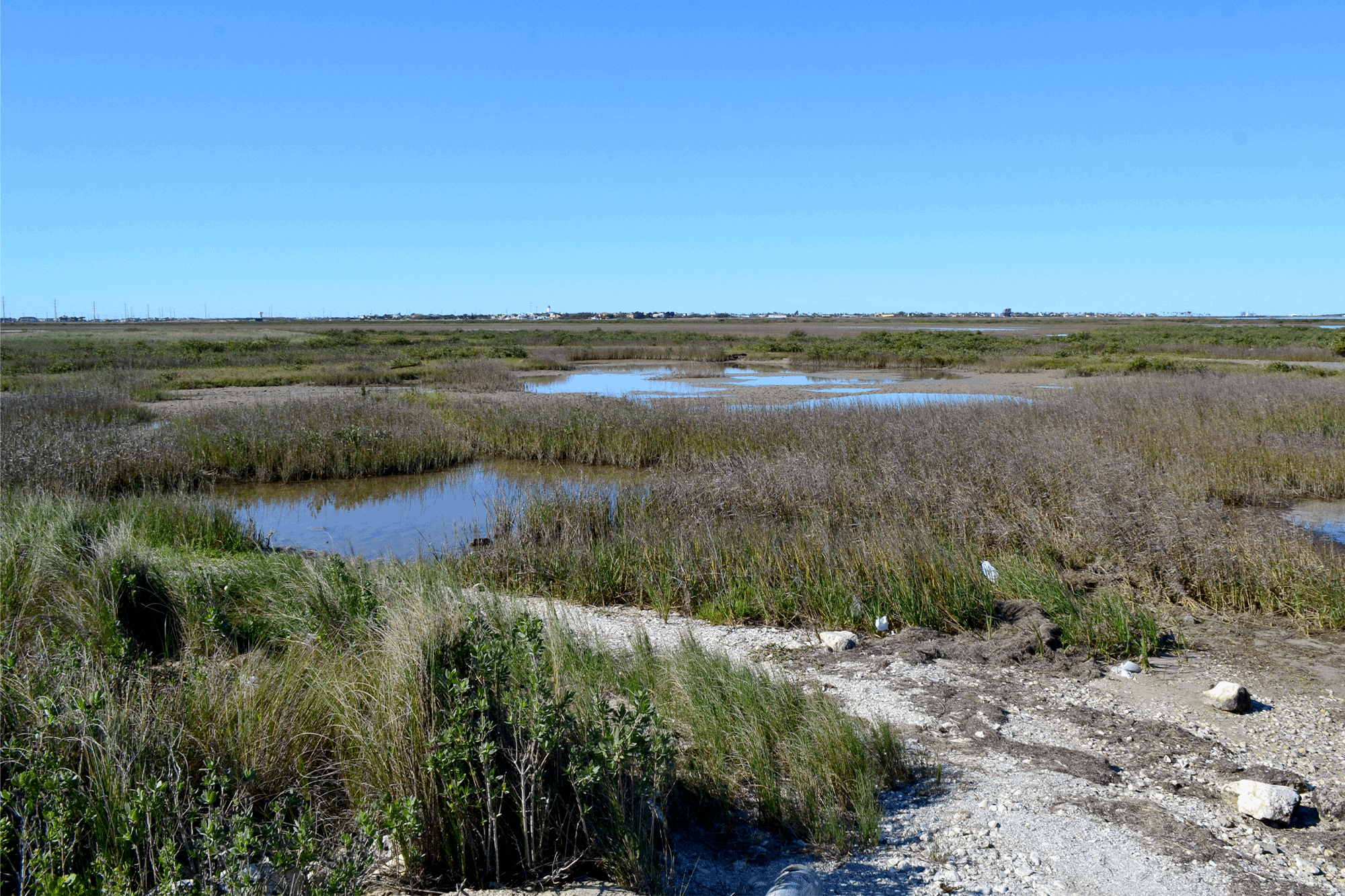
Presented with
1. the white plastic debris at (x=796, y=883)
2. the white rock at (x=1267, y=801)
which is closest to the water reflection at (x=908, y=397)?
the white rock at (x=1267, y=801)

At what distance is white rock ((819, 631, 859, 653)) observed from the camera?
21.9 feet

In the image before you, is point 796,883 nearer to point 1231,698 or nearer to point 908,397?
point 1231,698

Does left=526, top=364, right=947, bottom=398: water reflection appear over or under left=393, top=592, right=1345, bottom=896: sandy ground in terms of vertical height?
over

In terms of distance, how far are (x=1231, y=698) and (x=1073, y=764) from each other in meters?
1.50

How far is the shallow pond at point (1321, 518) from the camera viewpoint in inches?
412

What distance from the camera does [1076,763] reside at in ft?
15.1

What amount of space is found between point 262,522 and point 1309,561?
13.0m

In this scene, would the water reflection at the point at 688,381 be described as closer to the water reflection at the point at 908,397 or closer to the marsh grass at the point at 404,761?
the water reflection at the point at 908,397

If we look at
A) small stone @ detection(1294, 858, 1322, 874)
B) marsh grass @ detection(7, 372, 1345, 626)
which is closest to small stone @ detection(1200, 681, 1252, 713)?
small stone @ detection(1294, 858, 1322, 874)

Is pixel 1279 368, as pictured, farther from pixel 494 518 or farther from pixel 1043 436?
pixel 494 518

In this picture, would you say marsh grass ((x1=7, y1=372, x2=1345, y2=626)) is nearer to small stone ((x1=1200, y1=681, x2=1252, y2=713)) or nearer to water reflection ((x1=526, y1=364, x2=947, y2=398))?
small stone ((x1=1200, y1=681, x2=1252, y2=713))

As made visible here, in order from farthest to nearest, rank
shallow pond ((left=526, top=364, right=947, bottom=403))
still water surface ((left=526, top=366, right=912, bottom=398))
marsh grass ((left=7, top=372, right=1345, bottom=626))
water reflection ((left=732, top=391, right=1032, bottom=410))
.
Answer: still water surface ((left=526, top=366, right=912, bottom=398)) < shallow pond ((left=526, top=364, right=947, bottom=403)) < water reflection ((left=732, top=391, right=1032, bottom=410)) < marsh grass ((left=7, top=372, right=1345, bottom=626))

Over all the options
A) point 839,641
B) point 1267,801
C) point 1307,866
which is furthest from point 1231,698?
point 839,641

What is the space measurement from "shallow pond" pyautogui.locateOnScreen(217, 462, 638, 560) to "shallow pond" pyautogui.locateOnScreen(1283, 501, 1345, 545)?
9.24 metres
